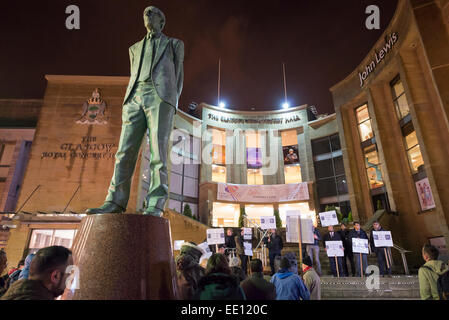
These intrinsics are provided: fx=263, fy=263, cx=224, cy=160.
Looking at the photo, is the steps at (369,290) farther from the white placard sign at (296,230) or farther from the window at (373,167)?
the window at (373,167)

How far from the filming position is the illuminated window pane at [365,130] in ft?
69.4

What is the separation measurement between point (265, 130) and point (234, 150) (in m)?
4.58

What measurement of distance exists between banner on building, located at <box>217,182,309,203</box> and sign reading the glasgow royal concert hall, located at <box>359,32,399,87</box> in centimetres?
1140

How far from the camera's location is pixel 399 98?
58.6 feet

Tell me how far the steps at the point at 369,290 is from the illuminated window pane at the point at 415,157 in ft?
37.0

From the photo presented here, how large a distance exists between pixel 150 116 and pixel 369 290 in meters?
7.64

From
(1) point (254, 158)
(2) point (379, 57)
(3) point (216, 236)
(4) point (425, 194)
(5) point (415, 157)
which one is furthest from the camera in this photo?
(1) point (254, 158)

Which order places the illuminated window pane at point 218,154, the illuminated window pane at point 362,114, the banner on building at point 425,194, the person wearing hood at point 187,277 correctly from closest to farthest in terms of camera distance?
the person wearing hood at point 187,277
the banner on building at point 425,194
the illuminated window pane at point 362,114
the illuminated window pane at point 218,154

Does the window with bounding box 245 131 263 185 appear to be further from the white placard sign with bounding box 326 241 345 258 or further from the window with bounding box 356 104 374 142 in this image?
the white placard sign with bounding box 326 241 345 258

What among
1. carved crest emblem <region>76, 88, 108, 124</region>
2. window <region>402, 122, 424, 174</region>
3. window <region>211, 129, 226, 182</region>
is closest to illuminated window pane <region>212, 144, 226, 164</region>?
window <region>211, 129, 226, 182</region>

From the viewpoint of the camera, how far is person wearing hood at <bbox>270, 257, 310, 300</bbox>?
3.92 m

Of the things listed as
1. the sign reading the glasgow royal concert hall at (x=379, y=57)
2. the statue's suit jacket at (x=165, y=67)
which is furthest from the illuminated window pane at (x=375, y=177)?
the statue's suit jacket at (x=165, y=67)

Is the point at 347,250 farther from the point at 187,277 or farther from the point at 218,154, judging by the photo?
the point at 218,154

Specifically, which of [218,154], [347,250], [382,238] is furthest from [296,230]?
[218,154]
